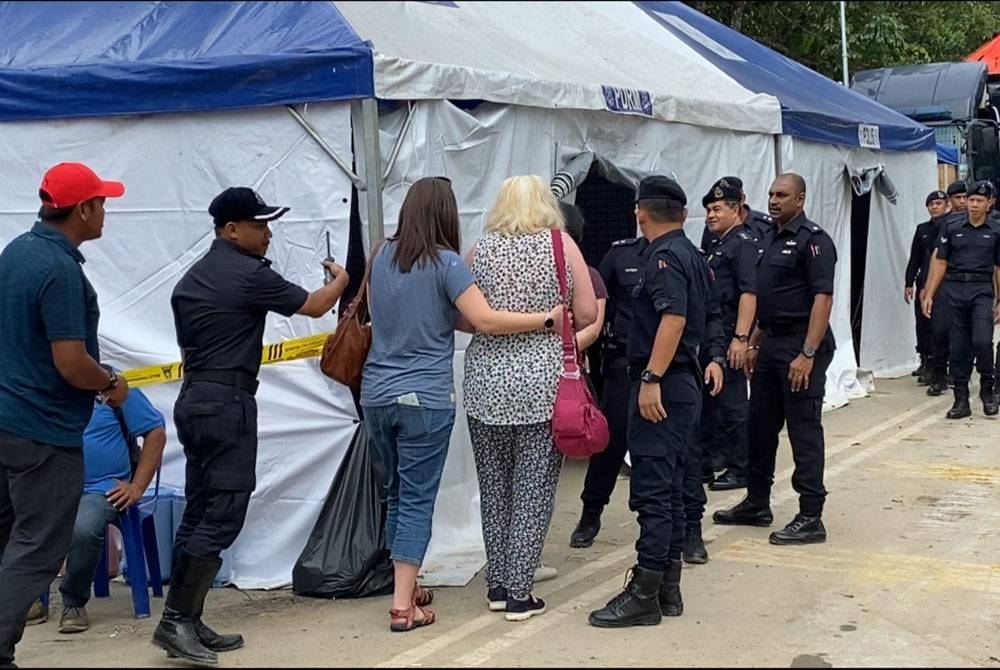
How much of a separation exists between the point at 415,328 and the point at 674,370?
1.09 metres

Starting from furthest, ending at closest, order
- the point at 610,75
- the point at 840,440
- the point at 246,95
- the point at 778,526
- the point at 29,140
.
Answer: the point at 840,440 → the point at 610,75 → the point at 778,526 → the point at 29,140 → the point at 246,95

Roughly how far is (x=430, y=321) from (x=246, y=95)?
5.58 feet

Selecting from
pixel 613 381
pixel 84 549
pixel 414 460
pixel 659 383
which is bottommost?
pixel 84 549

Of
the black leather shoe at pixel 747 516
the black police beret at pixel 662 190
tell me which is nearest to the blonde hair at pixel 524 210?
the black police beret at pixel 662 190

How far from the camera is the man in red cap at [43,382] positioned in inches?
174

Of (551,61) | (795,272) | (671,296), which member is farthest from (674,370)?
(551,61)

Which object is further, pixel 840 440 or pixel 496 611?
pixel 840 440

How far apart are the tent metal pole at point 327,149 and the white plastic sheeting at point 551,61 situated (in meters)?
0.36

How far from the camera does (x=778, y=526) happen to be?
6.91m

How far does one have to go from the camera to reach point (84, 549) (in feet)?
17.2

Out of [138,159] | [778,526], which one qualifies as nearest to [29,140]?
A: [138,159]

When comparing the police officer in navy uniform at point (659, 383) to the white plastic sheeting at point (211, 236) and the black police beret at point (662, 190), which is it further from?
the white plastic sheeting at point (211, 236)

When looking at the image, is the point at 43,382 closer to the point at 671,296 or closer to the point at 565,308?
the point at 565,308

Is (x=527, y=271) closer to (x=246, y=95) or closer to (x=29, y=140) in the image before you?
(x=246, y=95)
